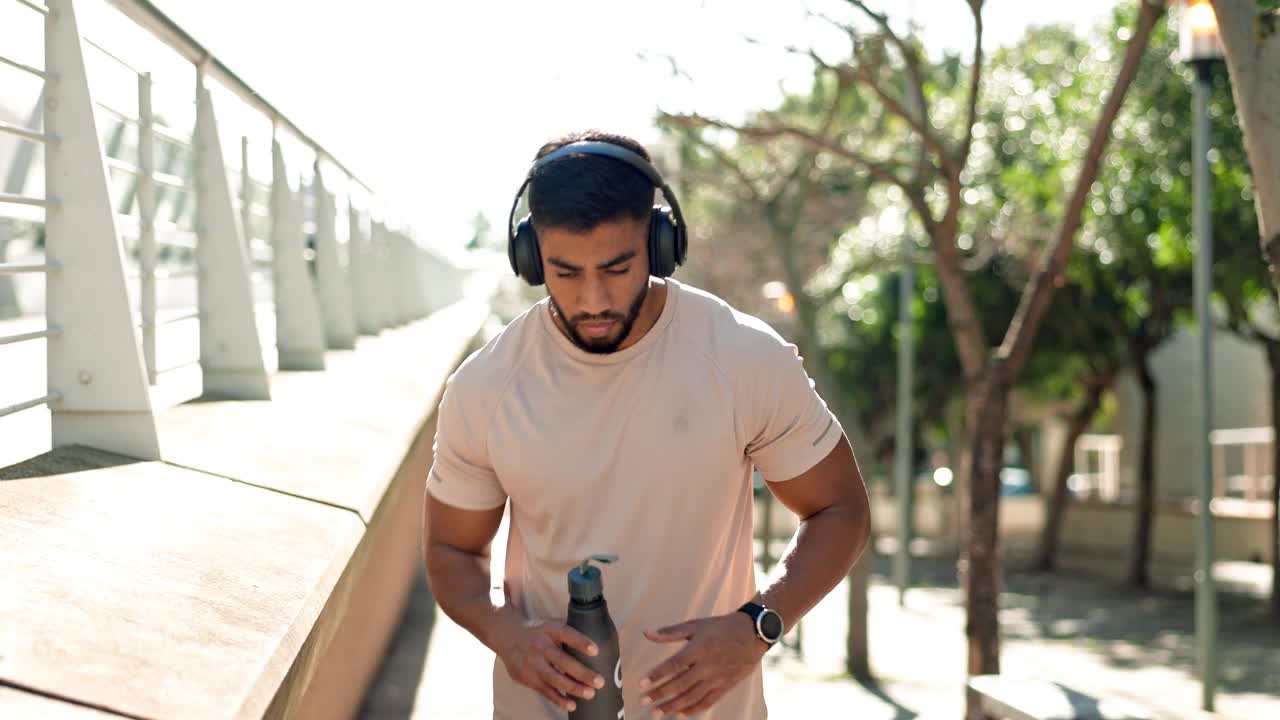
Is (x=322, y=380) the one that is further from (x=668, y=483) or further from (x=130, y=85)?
(x=668, y=483)

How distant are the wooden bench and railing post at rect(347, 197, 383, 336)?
670 centimetres

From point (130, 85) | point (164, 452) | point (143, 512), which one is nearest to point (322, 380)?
point (130, 85)

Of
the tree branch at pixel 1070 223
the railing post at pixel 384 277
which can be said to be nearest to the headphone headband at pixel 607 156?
the tree branch at pixel 1070 223

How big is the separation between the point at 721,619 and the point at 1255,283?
17763 mm

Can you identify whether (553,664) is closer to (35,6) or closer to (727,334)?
(727,334)

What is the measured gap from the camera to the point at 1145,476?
25.1 meters

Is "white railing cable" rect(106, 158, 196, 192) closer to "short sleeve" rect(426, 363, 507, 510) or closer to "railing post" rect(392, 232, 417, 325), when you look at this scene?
"short sleeve" rect(426, 363, 507, 510)

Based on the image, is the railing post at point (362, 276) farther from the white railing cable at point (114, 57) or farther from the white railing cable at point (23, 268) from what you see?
the white railing cable at point (23, 268)

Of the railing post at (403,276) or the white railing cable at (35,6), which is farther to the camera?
the railing post at (403,276)

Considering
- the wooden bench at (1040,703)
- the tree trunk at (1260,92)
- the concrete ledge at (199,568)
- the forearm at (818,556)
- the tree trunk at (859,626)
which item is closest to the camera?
the concrete ledge at (199,568)

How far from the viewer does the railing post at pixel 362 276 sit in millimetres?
10953

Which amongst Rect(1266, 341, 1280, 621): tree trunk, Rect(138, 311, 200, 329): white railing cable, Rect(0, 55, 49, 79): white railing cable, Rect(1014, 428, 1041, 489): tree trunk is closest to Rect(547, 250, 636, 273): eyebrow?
Rect(0, 55, 49, 79): white railing cable

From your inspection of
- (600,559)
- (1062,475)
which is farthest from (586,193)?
(1062,475)

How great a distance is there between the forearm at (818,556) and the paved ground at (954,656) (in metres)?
2.82
